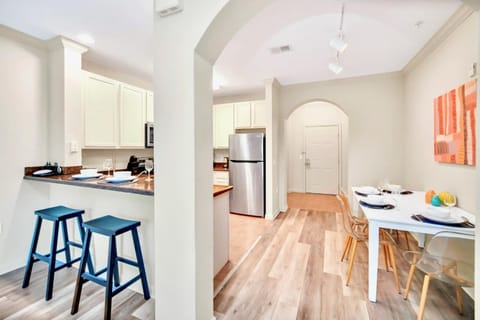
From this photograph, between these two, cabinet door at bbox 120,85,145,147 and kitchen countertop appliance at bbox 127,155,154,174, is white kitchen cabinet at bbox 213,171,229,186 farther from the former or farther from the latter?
cabinet door at bbox 120,85,145,147

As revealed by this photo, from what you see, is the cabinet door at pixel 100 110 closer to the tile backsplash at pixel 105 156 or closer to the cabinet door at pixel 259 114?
the tile backsplash at pixel 105 156

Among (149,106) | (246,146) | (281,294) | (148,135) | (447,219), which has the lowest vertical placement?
(281,294)

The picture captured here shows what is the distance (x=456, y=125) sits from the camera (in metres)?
2.09

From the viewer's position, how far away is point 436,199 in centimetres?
207

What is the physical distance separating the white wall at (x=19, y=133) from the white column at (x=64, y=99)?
0.09 m

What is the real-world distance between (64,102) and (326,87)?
4033 millimetres

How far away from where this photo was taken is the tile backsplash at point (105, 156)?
3154 millimetres

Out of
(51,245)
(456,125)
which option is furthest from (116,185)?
(456,125)

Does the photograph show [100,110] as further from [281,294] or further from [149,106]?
[281,294]

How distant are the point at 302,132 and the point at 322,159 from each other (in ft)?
3.24

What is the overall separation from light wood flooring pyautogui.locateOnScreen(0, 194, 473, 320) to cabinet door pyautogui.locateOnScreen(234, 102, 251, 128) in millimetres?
2644

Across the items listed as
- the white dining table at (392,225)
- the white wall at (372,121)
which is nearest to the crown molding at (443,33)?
the white wall at (372,121)

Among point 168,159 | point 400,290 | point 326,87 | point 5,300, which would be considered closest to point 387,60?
point 326,87

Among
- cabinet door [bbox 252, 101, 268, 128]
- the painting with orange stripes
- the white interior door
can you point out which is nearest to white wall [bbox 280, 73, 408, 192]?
cabinet door [bbox 252, 101, 268, 128]
